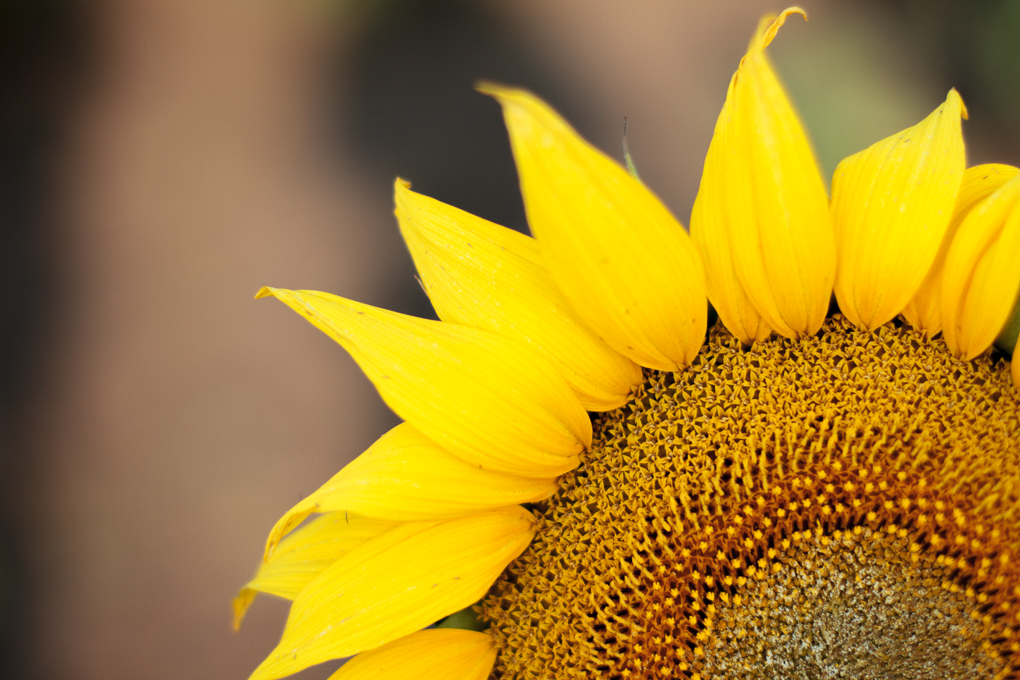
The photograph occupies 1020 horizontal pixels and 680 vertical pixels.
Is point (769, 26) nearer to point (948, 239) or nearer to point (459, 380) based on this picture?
Result: point (948, 239)

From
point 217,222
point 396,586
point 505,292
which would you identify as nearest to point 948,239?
point 505,292

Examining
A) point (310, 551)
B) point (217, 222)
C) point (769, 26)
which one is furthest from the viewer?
point (217, 222)

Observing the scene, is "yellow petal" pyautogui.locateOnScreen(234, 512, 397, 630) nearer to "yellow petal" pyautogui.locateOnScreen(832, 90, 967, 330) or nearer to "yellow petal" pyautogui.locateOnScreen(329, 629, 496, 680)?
"yellow petal" pyautogui.locateOnScreen(329, 629, 496, 680)

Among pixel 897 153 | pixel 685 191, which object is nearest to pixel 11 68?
pixel 685 191

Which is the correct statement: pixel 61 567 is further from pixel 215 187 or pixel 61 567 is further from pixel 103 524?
pixel 215 187

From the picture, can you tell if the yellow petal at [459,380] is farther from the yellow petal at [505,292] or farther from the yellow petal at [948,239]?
the yellow petal at [948,239]

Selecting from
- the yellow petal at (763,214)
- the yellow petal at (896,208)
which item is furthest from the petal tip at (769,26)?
the yellow petal at (896,208)
